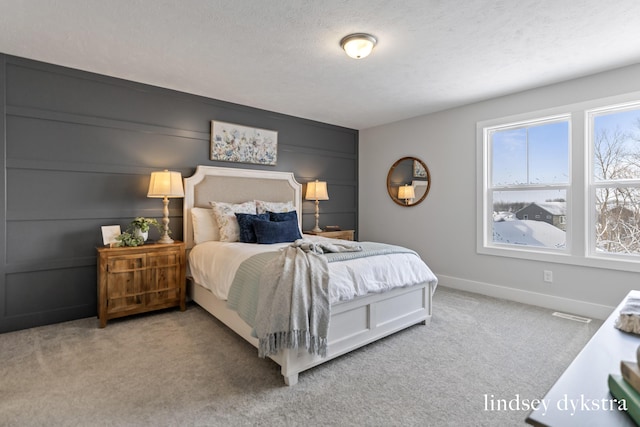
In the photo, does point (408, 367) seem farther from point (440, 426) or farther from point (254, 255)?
point (254, 255)

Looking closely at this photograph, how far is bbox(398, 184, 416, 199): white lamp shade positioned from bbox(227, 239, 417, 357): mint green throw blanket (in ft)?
9.23

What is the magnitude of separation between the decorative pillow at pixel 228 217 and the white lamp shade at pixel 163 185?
1.59ft

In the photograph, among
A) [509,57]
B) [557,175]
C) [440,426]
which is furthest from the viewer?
[557,175]

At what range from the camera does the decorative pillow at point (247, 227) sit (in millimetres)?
3428

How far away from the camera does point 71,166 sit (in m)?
3.07

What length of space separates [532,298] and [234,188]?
379 cm

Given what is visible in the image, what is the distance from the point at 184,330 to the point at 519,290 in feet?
12.1

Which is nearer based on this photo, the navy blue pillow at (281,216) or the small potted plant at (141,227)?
the small potted plant at (141,227)

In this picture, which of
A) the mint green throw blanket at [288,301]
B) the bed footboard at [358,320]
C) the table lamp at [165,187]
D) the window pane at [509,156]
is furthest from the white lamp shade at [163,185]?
Answer: the window pane at [509,156]

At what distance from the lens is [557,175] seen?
3502mm

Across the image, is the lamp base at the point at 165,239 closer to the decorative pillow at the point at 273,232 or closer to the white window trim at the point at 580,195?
the decorative pillow at the point at 273,232

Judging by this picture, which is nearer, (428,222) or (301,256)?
(301,256)

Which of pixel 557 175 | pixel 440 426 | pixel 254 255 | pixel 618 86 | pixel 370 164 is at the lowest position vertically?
pixel 440 426

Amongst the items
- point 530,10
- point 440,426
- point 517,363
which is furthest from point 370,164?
point 440,426
